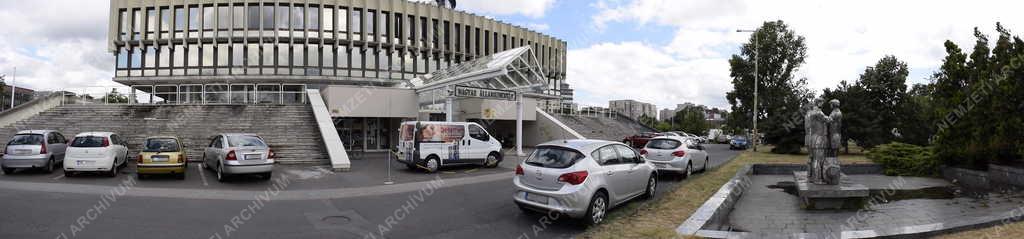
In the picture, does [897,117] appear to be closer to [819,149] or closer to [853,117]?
[853,117]

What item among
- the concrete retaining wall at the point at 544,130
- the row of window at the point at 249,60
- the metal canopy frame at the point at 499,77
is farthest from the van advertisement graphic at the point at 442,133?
the row of window at the point at 249,60

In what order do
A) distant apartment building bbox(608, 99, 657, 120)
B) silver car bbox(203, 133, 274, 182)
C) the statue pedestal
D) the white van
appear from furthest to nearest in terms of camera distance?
distant apartment building bbox(608, 99, 657, 120)
the white van
silver car bbox(203, 133, 274, 182)
the statue pedestal

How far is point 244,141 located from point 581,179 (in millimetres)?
9437

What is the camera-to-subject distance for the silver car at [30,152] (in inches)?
469

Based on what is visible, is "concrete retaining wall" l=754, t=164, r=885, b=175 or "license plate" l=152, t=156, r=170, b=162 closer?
"license plate" l=152, t=156, r=170, b=162

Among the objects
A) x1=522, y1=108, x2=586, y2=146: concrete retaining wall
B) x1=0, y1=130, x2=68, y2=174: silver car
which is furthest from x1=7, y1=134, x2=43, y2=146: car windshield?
x1=522, y1=108, x2=586, y2=146: concrete retaining wall

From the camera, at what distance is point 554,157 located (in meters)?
7.34

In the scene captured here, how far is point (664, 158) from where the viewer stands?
1267cm

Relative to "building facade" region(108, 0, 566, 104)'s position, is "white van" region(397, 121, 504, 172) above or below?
below

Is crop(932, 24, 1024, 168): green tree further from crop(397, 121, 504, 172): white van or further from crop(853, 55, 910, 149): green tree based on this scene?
crop(397, 121, 504, 172): white van

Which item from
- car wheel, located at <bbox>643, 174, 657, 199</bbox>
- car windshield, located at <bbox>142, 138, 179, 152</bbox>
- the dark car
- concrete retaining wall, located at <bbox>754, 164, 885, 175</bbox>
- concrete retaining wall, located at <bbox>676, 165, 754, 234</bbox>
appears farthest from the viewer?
the dark car

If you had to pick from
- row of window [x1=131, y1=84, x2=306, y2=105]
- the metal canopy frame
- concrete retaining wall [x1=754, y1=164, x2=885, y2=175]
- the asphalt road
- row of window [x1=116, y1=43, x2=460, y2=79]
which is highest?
row of window [x1=116, y1=43, x2=460, y2=79]

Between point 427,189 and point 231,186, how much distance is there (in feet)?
15.0

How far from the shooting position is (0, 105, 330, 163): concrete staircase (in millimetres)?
18000
